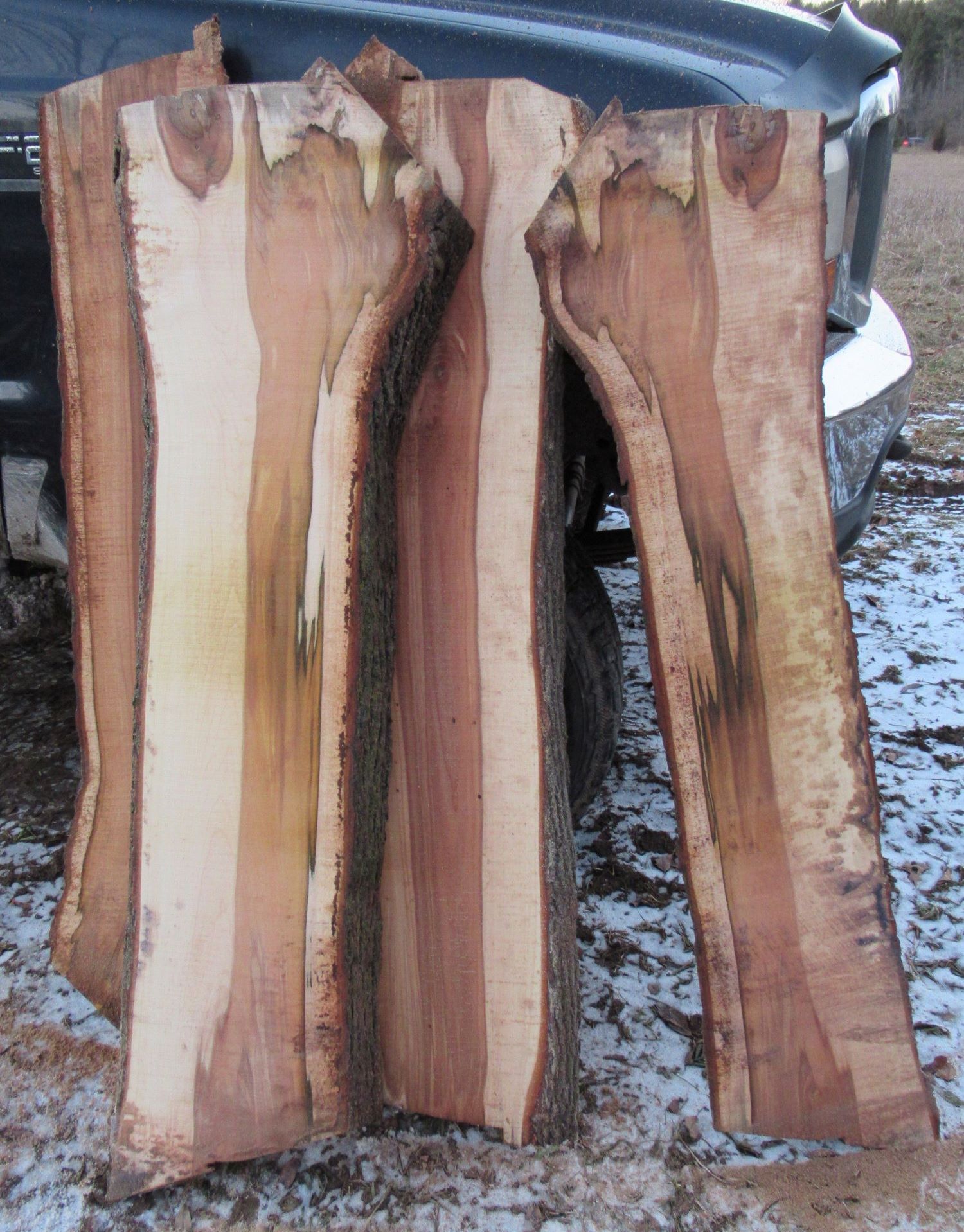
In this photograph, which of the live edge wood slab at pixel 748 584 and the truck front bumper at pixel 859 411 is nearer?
the live edge wood slab at pixel 748 584

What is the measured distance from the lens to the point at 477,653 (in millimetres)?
1579

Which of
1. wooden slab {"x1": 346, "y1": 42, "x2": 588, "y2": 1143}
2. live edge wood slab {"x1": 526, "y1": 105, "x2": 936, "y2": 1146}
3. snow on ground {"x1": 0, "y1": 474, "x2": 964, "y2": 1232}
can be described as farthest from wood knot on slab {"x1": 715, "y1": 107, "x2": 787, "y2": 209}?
snow on ground {"x1": 0, "y1": 474, "x2": 964, "y2": 1232}

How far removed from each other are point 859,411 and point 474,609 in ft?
3.10

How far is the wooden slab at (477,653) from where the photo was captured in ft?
5.10

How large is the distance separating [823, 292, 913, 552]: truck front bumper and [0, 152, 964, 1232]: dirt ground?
2.60 ft

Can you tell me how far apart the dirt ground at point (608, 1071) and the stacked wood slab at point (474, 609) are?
0.27 feet

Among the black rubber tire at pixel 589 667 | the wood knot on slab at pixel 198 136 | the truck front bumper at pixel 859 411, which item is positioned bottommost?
the black rubber tire at pixel 589 667

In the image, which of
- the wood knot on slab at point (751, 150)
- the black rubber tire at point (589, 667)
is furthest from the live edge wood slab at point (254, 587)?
the black rubber tire at point (589, 667)

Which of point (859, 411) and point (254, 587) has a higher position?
point (859, 411)

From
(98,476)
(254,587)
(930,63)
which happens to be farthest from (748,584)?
(930,63)

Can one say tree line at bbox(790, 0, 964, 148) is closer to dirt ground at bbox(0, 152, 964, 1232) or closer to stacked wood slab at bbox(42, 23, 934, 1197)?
dirt ground at bbox(0, 152, 964, 1232)

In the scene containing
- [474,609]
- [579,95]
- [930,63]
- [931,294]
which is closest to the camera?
[474,609]

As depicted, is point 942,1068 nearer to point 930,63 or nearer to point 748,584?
point 748,584

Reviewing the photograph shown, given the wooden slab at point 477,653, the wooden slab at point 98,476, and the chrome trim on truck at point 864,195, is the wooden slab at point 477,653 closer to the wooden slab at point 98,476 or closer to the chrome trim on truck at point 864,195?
the wooden slab at point 98,476
